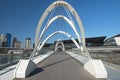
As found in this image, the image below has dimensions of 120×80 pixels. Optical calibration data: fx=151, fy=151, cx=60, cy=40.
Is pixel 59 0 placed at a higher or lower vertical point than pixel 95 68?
higher

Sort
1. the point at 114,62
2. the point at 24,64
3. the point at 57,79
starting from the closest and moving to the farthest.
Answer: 1. the point at 57,79
2. the point at 24,64
3. the point at 114,62

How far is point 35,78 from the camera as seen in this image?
7.57 m

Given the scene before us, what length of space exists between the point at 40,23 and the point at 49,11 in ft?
9.43

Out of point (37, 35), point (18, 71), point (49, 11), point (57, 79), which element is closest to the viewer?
point (57, 79)

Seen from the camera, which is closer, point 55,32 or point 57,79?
point 57,79

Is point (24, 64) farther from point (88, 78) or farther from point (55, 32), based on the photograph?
point (55, 32)

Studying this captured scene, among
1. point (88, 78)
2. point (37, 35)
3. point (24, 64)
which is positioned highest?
point (37, 35)

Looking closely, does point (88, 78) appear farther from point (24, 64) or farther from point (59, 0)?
point (59, 0)

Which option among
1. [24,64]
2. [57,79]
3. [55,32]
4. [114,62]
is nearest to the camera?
[57,79]

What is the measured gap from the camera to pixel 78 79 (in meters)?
7.38

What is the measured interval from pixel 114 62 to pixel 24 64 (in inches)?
317

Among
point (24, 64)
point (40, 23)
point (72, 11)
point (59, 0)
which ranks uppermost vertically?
point (59, 0)

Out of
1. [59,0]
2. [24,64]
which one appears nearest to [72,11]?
[59,0]

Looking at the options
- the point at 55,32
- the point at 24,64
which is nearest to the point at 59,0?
the point at 24,64
